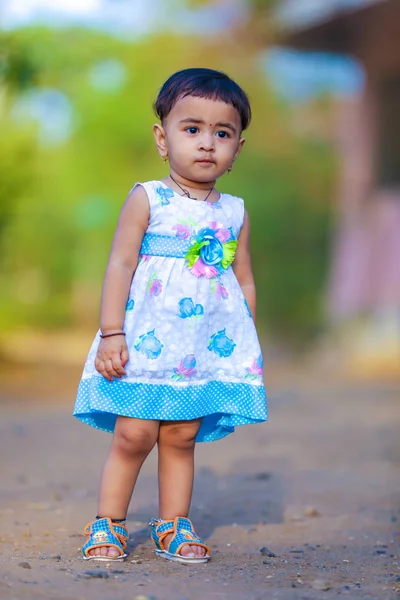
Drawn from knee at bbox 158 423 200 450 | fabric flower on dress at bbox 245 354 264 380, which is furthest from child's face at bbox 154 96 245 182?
knee at bbox 158 423 200 450

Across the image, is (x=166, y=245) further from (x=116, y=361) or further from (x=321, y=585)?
(x=321, y=585)

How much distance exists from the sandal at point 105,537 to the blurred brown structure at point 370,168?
8.87 m

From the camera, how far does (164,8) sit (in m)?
19.4

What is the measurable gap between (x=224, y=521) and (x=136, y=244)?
1.30 m

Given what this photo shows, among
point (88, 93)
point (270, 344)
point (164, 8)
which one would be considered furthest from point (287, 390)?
point (88, 93)

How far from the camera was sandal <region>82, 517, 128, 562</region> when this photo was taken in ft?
9.37

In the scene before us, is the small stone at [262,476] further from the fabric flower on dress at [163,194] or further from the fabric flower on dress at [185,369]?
the fabric flower on dress at [163,194]

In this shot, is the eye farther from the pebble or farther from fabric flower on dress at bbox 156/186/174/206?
the pebble

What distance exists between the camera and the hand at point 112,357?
2.80m

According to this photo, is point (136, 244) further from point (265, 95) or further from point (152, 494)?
point (265, 95)

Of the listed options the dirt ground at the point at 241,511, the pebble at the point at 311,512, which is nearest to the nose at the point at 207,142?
the dirt ground at the point at 241,511

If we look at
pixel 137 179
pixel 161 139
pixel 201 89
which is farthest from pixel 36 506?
pixel 137 179

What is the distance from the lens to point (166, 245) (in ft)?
9.57

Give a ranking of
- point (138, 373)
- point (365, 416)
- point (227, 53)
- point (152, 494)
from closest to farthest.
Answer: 1. point (138, 373)
2. point (152, 494)
3. point (365, 416)
4. point (227, 53)
